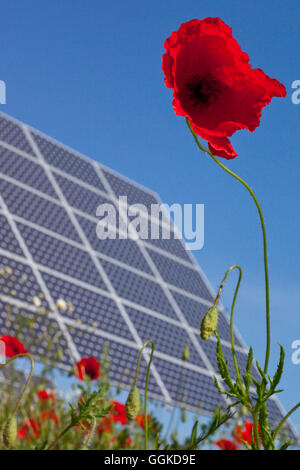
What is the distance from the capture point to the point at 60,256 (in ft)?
A: 29.3

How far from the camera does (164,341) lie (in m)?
8.89

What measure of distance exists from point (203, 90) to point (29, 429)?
199 cm

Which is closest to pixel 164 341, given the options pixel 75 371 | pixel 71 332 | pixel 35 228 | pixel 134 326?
pixel 134 326

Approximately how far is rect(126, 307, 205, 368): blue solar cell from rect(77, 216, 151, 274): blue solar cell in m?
1.40

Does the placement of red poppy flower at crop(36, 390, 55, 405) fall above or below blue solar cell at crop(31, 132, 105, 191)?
below

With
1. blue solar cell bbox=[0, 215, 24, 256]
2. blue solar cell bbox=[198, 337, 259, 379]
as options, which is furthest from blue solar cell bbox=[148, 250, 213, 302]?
blue solar cell bbox=[0, 215, 24, 256]

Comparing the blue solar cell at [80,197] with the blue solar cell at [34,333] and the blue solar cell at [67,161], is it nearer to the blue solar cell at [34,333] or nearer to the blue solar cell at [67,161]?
the blue solar cell at [67,161]

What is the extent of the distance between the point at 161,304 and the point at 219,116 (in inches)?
358

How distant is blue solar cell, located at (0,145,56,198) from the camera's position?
9.83m

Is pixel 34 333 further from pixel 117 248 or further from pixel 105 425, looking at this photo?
pixel 117 248

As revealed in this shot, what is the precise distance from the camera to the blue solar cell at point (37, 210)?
362 inches

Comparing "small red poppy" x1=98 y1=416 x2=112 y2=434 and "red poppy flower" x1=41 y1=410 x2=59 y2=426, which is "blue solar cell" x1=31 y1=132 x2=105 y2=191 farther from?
"small red poppy" x1=98 y1=416 x2=112 y2=434

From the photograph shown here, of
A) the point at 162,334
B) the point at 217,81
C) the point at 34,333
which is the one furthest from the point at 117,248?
the point at 217,81
